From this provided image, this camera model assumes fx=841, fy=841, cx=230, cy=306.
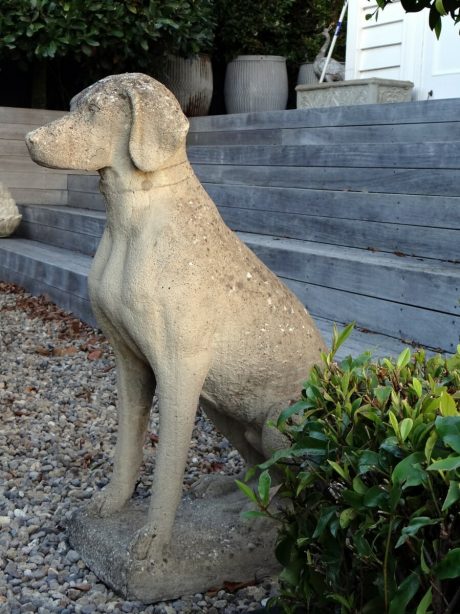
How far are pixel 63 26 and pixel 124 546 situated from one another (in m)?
6.33

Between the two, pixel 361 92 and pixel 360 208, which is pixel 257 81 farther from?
pixel 360 208

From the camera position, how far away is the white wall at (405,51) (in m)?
7.34

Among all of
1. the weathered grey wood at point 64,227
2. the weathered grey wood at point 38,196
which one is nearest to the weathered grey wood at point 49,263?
the weathered grey wood at point 64,227

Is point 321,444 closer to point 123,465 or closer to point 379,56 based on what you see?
point 123,465

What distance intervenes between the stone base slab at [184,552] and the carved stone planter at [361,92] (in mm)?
5281

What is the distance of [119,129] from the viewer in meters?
2.53

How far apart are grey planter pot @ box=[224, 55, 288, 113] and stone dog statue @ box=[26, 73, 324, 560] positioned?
24.5ft

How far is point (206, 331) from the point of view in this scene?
2.57 m

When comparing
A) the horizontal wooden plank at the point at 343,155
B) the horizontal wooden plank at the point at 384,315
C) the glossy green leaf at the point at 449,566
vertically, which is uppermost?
the horizontal wooden plank at the point at 343,155

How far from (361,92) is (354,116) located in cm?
130

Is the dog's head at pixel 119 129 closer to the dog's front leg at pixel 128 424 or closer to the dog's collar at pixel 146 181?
the dog's collar at pixel 146 181

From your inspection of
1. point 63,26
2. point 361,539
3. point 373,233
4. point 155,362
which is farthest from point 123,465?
point 63,26

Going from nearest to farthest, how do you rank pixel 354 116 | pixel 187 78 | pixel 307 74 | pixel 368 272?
pixel 368 272, pixel 354 116, pixel 187 78, pixel 307 74

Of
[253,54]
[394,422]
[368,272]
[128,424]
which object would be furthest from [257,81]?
[394,422]
